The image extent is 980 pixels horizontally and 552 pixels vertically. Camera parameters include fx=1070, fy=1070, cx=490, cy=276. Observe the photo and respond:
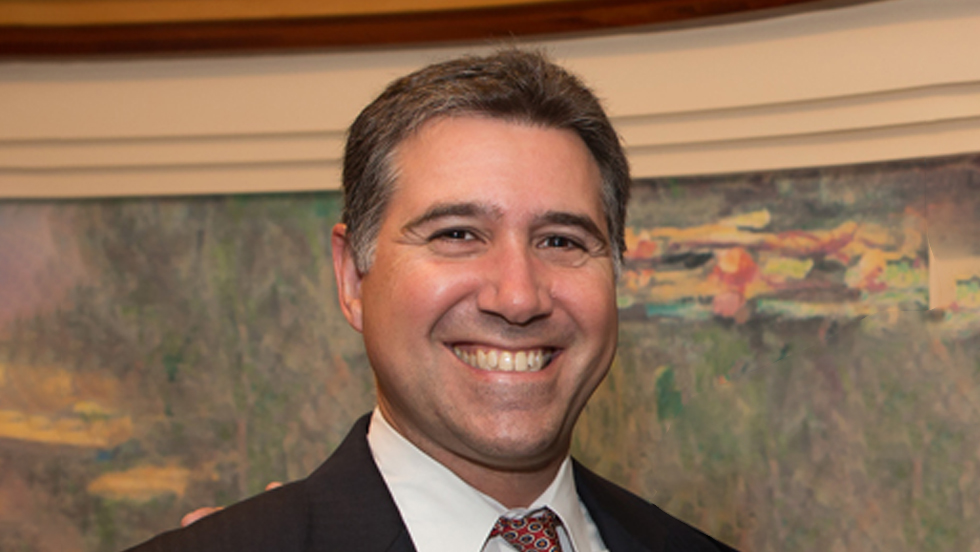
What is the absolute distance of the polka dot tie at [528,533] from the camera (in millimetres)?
1847

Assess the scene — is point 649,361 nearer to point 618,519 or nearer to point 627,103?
point 627,103

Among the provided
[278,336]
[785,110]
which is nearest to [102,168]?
[278,336]

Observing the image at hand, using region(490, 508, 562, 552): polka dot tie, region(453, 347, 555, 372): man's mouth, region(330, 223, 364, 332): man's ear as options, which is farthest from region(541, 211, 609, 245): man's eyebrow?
region(490, 508, 562, 552): polka dot tie

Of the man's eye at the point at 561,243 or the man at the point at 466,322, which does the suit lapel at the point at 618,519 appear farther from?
the man's eye at the point at 561,243

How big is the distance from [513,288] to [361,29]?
1448 millimetres

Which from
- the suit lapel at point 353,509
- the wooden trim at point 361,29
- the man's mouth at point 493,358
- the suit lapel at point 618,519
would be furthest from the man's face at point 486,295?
the wooden trim at point 361,29

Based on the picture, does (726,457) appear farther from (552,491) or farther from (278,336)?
(278,336)

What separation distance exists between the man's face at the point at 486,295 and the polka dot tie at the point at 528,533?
0.10 metres

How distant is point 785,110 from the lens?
9.28 ft

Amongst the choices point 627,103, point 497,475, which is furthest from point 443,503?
point 627,103

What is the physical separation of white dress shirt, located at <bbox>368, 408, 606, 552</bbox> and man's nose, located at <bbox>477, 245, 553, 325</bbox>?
308mm

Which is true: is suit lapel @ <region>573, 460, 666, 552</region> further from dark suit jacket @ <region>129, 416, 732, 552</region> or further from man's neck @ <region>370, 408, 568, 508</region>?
dark suit jacket @ <region>129, 416, 732, 552</region>

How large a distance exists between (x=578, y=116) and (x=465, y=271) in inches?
15.0

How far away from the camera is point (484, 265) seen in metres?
1.81
